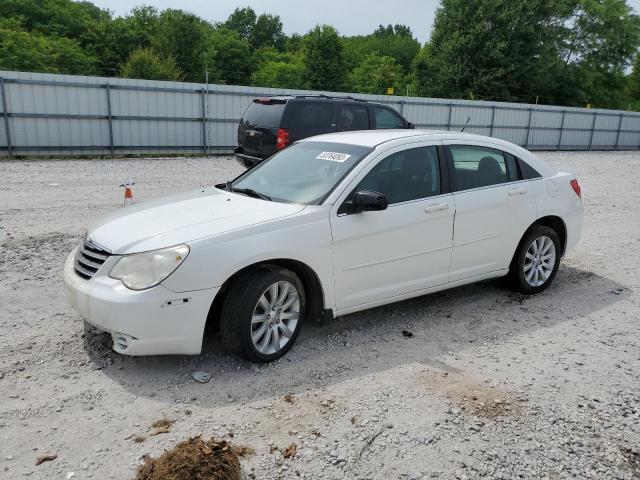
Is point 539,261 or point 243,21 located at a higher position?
point 243,21

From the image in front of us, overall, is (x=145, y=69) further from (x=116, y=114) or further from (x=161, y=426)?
(x=161, y=426)

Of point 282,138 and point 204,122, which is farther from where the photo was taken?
point 204,122

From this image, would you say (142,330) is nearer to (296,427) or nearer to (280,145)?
(296,427)

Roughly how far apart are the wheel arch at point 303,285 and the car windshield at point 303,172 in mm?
518

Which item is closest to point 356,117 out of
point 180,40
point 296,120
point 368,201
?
point 296,120

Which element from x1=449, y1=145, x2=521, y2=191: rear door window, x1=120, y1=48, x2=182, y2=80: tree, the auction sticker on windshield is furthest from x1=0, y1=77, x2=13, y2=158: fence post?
x1=120, y1=48, x2=182, y2=80: tree

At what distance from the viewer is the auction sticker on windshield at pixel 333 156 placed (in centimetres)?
469

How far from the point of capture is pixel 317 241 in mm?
4125

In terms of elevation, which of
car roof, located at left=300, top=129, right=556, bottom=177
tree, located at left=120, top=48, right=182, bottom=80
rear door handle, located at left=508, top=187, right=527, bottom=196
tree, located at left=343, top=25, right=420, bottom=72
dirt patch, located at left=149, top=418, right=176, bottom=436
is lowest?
dirt patch, located at left=149, top=418, right=176, bottom=436

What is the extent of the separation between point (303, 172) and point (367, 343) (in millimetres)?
1539

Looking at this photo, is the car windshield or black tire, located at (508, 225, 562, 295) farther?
black tire, located at (508, 225, 562, 295)

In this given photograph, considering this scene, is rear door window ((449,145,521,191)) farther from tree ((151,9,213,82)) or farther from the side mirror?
tree ((151,9,213,82))

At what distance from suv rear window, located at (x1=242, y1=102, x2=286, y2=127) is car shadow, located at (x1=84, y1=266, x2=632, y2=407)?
21.2 ft

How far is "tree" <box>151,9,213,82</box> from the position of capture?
51500 millimetres
